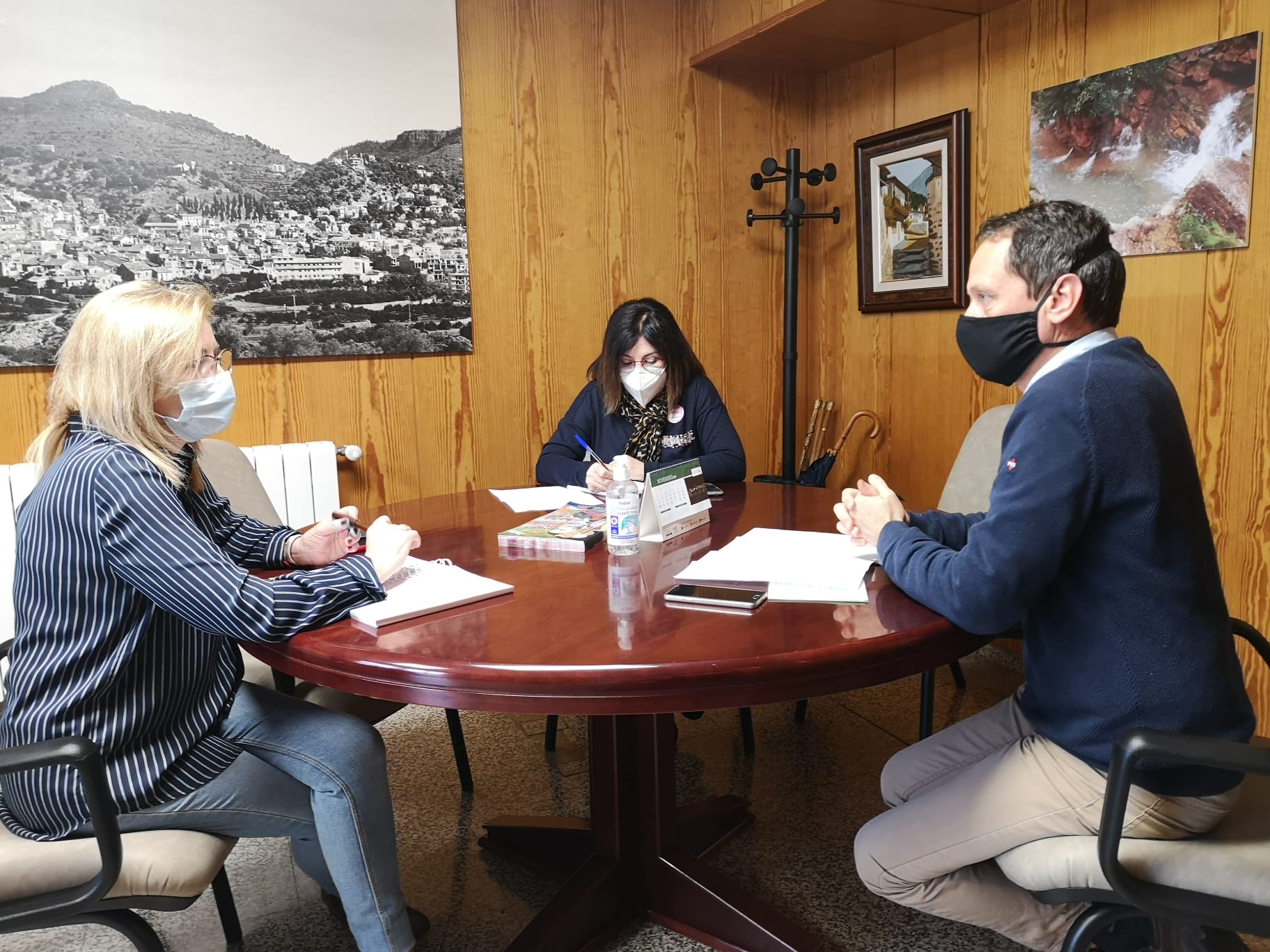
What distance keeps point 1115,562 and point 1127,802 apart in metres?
0.30

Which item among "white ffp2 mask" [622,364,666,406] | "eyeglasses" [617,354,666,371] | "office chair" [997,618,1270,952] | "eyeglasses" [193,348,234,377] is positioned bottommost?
"office chair" [997,618,1270,952]

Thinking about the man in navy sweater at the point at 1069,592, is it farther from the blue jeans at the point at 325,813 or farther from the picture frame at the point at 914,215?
the picture frame at the point at 914,215

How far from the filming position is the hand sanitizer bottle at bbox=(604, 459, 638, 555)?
1771 mm

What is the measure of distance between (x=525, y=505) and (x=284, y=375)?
1.33 m

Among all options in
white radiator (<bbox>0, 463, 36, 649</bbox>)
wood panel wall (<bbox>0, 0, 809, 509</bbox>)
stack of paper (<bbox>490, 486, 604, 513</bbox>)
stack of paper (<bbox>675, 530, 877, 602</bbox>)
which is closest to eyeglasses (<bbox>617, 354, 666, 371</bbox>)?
stack of paper (<bbox>490, 486, 604, 513</bbox>)

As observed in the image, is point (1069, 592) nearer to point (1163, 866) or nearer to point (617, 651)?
point (1163, 866)

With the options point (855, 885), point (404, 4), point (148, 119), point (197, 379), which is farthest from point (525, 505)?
point (404, 4)

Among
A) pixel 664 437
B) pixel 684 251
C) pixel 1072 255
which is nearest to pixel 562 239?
pixel 684 251

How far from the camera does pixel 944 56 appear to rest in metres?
3.31

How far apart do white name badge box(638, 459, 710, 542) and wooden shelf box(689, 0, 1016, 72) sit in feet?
6.27

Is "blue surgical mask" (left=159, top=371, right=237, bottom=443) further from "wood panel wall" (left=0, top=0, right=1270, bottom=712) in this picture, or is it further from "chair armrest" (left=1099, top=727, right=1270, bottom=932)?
"wood panel wall" (left=0, top=0, right=1270, bottom=712)

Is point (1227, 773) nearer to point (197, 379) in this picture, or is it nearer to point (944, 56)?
point (197, 379)

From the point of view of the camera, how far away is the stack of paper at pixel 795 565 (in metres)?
1.49

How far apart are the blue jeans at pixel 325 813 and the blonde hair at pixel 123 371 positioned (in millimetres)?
461
